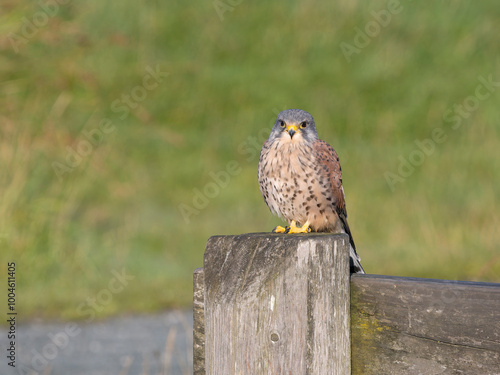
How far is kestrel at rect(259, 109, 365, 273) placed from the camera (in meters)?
4.04

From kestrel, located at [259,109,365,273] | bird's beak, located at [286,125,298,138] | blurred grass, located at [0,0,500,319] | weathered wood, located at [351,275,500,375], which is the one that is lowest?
weathered wood, located at [351,275,500,375]

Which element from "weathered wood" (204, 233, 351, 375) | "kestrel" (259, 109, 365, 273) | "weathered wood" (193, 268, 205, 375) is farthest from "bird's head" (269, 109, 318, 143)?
"weathered wood" (204, 233, 351, 375)

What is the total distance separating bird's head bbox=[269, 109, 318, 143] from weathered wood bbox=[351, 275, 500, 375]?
2.27 metres

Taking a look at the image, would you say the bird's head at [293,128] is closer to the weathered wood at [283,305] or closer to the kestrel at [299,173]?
the kestrel at [299,173]

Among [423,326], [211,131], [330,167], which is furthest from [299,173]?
[211,131]

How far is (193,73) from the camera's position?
44.8 ft

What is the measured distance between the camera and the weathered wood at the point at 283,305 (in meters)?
1.87

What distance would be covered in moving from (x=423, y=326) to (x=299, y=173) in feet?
7.57

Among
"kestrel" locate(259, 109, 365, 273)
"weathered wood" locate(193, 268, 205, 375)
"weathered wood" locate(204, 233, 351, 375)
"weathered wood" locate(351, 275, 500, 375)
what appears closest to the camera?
"weathered wood" locate(351, 275, 500, 375)

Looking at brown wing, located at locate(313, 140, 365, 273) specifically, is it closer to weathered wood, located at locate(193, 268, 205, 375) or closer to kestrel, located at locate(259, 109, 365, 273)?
kestrel, located at locate(259, 109, 365, 273)

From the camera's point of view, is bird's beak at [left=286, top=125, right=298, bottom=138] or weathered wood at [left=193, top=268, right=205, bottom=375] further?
bird's beak at [left=286, top=125, right=298, bottom=138]

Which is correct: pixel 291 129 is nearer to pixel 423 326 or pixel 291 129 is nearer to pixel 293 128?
pixel 293 128

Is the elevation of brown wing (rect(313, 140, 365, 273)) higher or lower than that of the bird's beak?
lower

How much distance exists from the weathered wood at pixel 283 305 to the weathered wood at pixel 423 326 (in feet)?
0.16
